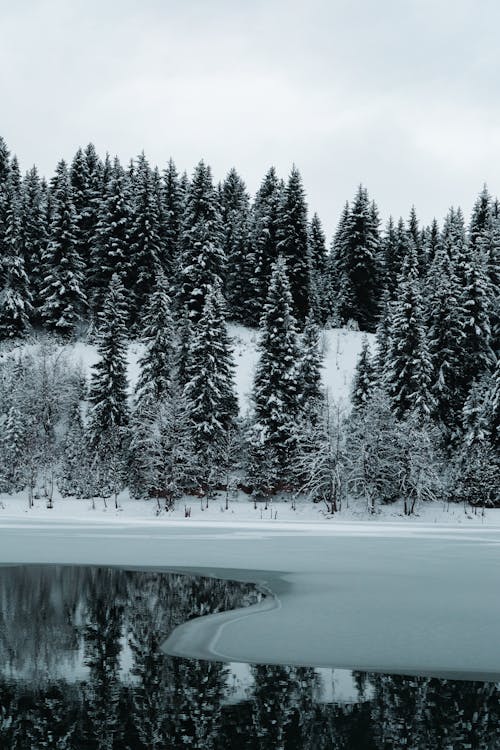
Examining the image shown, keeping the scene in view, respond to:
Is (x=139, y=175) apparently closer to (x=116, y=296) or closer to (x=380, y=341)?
(x=116, y=296)

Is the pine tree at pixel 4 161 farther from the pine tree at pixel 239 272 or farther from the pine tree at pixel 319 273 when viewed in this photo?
the pine tree at pixel 319 273

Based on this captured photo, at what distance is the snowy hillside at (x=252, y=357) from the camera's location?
6191 centimetres

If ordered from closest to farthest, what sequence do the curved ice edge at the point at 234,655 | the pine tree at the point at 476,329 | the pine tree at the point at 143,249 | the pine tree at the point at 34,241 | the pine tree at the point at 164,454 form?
the curved ice edge at the point at 234,655, the pine tree at the point at 164,454, the pine tree at the point at 476,329, the pine tree at the point at 143,249, the pine tree at the point at 34,241

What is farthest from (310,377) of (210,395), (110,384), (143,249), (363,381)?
(143,249)

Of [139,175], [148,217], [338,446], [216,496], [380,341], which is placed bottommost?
[216,496]

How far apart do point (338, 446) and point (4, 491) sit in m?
24.0

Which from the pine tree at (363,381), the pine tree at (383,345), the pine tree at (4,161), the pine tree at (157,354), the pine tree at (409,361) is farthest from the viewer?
the pine tree at (4,161)

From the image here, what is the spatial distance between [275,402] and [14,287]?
28.6 meters

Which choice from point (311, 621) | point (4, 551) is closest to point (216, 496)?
point (4, 551)

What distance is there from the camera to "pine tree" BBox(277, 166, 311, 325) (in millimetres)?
68188

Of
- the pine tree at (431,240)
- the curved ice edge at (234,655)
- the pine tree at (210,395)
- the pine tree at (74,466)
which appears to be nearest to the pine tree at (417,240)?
the pine tree at (431,240)

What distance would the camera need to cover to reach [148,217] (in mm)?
67500

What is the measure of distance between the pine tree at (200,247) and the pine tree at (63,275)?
949 cm

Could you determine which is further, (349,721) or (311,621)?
(311,621)
